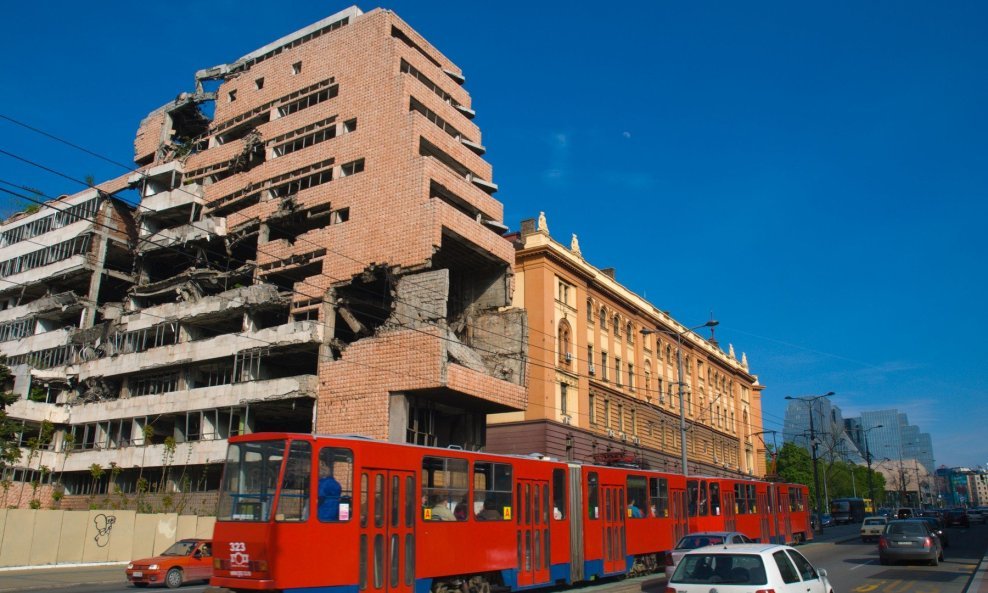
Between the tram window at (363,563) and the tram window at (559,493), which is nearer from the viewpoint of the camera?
the tram window at (363,563)

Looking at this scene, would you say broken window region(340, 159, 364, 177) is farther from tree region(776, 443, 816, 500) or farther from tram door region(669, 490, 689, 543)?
tree region(776, 443, 816, 500)

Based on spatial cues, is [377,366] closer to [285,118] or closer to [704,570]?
[285,118]

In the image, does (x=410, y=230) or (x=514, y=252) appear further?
(x=514, y=252)

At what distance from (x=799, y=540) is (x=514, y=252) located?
21841mm

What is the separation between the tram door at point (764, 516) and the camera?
109 feet

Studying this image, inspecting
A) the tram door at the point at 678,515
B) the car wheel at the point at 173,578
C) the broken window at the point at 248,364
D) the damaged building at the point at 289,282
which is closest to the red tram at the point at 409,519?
the tram door at the point at 678,515

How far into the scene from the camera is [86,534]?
104 ft

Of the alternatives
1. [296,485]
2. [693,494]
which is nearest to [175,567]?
[296,485]

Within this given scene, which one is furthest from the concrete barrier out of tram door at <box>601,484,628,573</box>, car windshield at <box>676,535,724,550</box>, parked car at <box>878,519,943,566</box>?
parked car at <box>878,519,943,566</box>

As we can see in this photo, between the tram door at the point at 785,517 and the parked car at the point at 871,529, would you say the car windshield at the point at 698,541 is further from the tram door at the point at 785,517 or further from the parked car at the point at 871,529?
the parked car at the point at 871,529

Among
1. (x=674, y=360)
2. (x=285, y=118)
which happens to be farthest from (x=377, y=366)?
(x=674, y=360)

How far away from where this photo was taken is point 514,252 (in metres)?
46.1

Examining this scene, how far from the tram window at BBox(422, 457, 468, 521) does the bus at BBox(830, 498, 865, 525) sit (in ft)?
238

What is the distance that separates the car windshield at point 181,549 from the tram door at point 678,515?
52.0 feet
